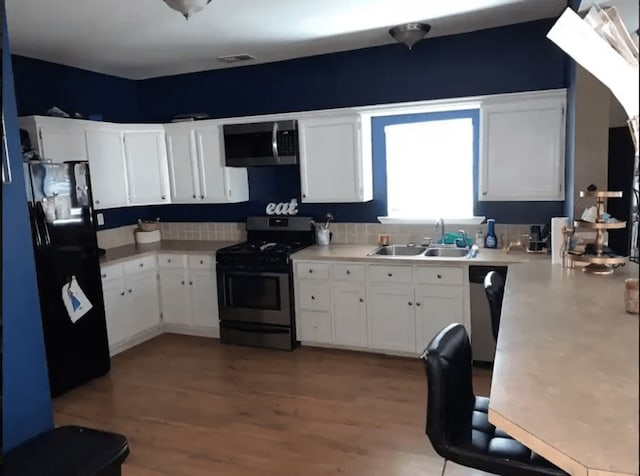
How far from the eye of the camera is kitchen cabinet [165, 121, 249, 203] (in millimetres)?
4914

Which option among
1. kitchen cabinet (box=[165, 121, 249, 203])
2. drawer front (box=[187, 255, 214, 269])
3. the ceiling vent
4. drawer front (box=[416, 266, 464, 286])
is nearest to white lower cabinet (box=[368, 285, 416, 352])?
drawer front (box=[416, 266, 464, 286])

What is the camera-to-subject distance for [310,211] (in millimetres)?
4945

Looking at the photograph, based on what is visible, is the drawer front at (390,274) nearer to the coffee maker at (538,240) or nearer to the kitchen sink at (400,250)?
the kitchen sink at (400,250)

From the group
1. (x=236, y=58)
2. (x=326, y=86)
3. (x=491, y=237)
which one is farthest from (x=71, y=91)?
(x=491, y=237)

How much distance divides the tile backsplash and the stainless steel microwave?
31.1 inches

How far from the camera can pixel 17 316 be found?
2281 mm

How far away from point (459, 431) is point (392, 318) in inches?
88.1

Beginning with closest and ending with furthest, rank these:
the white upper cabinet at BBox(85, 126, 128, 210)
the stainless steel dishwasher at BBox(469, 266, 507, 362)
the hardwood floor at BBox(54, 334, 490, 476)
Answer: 1. the hardwood floor at BBox(54, 334, 490, 476)
2. the stainless steel dishwasher at BBox(469, 266, 507, 362)
3. the white upper cabinet at BBox(85, 126, 128, 210)

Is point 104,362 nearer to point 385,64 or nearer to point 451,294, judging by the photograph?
point 451,294

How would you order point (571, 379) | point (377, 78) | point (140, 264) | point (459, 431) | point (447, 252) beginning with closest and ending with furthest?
1. point (571, 379)
2. point (459, 431)
3. point (447, 252)
4. point (377, 78)
5. point (140, 264)

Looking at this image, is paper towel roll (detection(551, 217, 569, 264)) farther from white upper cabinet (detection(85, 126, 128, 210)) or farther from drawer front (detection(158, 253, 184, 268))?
white upper cabinet (detection(85, 126, 128, 210))

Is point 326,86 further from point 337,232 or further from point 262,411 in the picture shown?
point 262,411

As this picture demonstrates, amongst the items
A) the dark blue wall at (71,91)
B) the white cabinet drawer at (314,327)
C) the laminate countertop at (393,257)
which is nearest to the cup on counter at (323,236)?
the laminate countertop at (393,257)

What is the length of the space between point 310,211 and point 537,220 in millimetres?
2027
